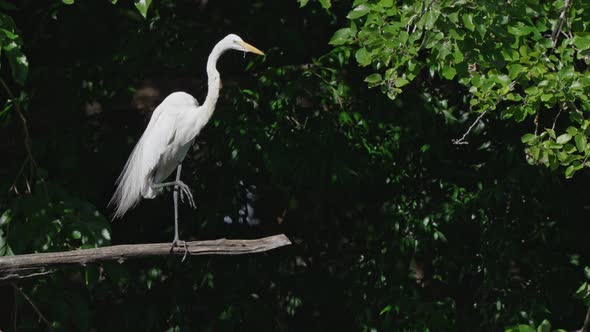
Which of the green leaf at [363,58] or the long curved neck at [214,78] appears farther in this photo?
the long curved neck at [214,78]

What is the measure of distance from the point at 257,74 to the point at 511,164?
108 cm

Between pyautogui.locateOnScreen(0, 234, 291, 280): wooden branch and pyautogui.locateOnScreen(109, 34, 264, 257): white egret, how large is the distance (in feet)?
1.32

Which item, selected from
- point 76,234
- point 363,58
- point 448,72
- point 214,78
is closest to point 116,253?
point 76,234

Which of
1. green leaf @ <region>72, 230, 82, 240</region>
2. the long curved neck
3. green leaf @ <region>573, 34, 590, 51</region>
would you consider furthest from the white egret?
green leaf @ <region>573, 34, 590, 51</region>

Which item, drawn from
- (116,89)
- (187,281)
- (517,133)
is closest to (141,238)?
(187,281)

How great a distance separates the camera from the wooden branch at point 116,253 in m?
2.52

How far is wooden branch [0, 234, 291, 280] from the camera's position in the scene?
2.52m

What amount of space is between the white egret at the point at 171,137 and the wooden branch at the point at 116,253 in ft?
1.32

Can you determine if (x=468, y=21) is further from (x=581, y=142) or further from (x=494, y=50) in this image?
(x=581, y=142)

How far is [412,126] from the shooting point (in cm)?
375

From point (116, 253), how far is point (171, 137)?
697 millimetres

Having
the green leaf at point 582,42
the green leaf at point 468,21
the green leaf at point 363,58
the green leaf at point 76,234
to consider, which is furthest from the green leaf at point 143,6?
the green leaf at point 582,42

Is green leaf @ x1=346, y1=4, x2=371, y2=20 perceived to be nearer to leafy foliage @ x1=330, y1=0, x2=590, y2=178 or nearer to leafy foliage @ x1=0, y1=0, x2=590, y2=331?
leafy foliage @ x1=330, y1=0, x2=590, y2=178

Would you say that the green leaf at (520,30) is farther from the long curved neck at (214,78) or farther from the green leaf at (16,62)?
the green leaf at (16,62)
